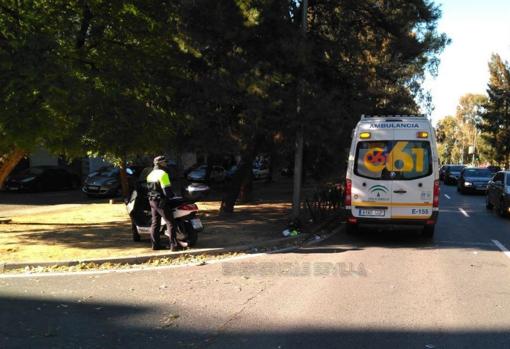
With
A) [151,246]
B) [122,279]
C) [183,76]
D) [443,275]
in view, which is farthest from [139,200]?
[443,275]

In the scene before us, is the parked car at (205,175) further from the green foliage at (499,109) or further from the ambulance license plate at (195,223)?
the green foliage at (499,109)

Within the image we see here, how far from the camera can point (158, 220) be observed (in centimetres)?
975

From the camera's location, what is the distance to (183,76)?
1334 centimetres

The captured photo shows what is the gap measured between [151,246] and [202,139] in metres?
4.03

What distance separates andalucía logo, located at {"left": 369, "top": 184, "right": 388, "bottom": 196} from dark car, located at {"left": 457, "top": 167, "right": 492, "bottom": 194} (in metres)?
19.2

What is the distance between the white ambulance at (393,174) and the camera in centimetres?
1122

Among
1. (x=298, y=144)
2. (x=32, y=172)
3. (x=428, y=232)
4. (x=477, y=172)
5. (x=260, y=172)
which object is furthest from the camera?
(x=260, y=172)

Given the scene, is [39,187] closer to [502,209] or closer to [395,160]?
[395,160]

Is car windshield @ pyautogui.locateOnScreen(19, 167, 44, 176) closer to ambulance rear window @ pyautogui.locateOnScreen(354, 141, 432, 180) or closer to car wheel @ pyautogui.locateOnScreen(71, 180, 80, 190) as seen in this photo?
car wheel @ pyautogui.locateOnScreen(71, 180, 80, 190)

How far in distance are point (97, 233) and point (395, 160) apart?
21.8 ft

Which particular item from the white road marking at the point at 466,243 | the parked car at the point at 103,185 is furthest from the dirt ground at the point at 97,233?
the parked car at the point at 103,185

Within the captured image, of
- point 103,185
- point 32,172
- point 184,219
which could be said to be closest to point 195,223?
point 184,219

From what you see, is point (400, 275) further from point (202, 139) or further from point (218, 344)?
point (202, 139)

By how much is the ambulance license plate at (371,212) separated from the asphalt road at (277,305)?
5.30 ft
